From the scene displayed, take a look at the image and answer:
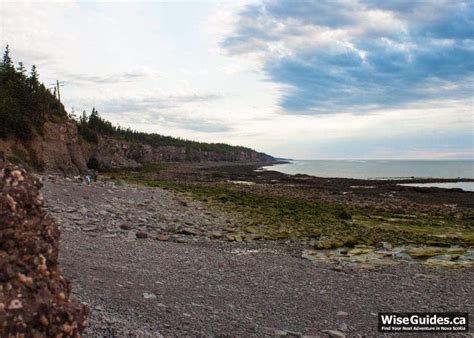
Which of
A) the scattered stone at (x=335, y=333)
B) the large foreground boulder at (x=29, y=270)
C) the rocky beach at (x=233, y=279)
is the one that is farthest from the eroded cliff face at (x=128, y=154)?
the large foreground boulder at (x=29, y=270)

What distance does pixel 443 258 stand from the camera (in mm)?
16297

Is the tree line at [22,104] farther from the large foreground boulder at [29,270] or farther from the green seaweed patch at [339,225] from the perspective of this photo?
the large foreground boulder at [29,270]

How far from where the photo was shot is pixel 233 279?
11367 millimetres

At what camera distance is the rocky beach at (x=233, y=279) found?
7.82 m

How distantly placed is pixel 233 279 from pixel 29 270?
7.56m

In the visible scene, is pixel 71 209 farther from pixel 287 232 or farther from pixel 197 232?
pixel 287 232

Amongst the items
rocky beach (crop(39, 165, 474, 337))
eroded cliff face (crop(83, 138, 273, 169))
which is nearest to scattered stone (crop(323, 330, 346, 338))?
rocky beach (crop(39, 165, 474, 337))

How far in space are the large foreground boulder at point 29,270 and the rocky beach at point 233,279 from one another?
1.98 metres

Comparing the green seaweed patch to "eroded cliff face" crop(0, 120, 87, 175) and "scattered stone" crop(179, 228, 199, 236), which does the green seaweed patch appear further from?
"eroded cliff face" crop(0, 120, 87, 175)

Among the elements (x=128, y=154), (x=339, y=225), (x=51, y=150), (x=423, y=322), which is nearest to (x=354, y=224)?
(x=339, y=225)

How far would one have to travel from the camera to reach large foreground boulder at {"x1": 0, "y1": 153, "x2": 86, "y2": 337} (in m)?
4.04

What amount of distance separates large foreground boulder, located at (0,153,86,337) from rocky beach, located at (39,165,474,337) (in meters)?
1.98

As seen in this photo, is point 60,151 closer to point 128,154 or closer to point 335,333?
point 335,333

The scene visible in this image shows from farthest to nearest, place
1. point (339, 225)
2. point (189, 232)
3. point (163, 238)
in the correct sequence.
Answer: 1. point (339, 225)
2. point (189, 232)
3. point (163, 238)
